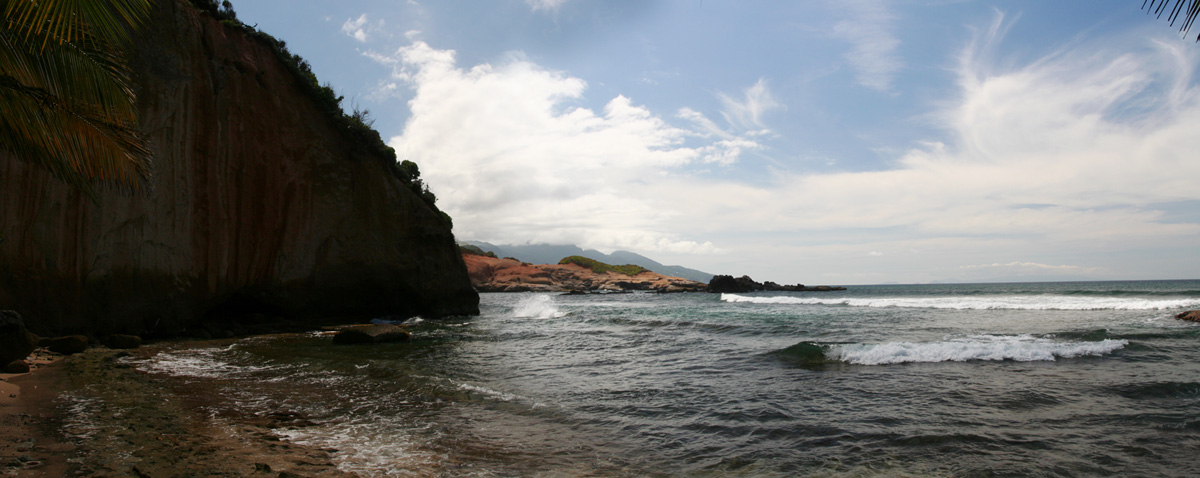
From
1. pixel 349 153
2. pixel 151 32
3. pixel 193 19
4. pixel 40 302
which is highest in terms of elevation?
pixel 193 19

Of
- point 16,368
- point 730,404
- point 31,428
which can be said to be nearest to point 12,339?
point 16,368

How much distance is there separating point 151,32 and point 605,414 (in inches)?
697

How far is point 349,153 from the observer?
22.7m

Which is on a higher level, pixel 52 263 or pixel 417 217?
pixel 417 217

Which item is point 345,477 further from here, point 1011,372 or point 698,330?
point 698,330

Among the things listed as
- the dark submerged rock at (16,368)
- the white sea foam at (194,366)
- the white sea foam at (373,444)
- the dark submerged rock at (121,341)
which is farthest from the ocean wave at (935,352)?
the dark submerged rock at (121,341)

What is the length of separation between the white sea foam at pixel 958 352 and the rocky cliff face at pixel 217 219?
46.6ft

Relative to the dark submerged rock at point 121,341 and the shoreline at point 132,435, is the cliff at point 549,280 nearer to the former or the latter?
the dark submerged rock at point 121,341

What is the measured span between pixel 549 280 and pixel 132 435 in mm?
83803

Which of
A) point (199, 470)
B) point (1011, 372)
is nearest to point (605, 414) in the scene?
point (199, 470)

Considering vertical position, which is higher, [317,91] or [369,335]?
[317,91]

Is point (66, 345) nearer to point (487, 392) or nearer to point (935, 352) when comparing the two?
point (487, 392)

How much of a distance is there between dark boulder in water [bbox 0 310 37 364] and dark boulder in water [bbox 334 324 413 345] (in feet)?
22.5

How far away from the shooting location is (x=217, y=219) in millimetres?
17188
